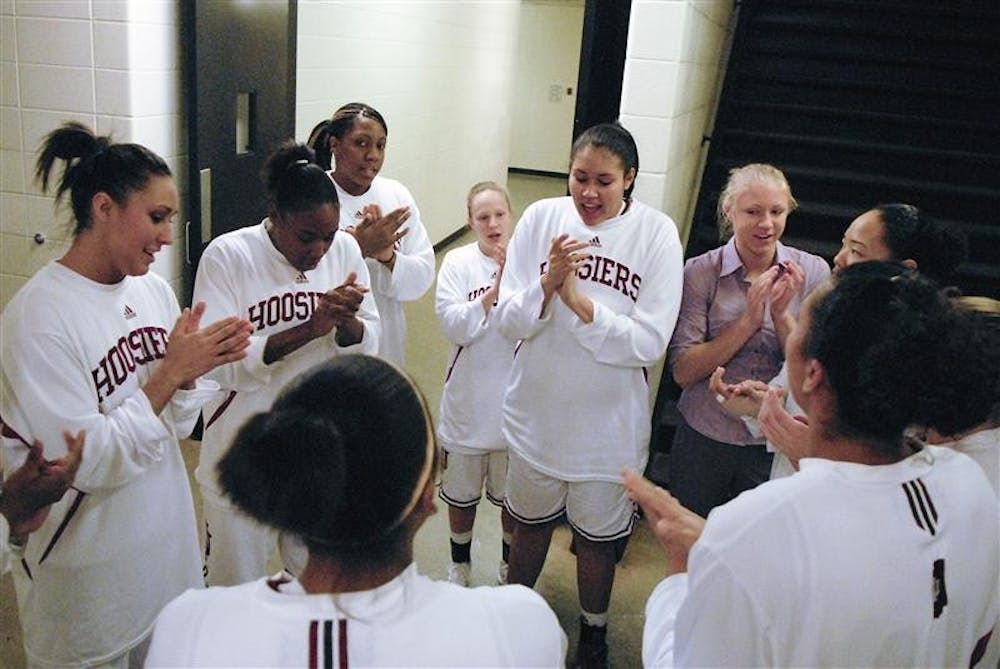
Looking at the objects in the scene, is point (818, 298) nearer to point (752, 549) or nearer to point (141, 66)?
point (752, 549)

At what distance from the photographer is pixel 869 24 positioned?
4.78 metres

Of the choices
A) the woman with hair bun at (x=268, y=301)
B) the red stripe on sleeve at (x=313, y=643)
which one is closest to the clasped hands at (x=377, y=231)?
the woman with hair bun at (x=268, y=301)

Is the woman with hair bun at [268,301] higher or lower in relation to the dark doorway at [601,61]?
lower

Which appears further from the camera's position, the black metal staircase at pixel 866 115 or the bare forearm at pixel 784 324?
the black metal staircase at pixel 866 115

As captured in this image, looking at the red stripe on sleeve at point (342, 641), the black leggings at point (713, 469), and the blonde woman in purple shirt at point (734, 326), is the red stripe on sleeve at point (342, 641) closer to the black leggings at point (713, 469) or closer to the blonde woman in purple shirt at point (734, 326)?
the blonde woman in purple shirt at point (734, 326)

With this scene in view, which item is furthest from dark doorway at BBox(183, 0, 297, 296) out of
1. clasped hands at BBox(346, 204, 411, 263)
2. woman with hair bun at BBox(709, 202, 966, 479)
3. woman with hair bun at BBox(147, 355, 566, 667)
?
woman with hair bun at BBox(147, 355, 566, 667)

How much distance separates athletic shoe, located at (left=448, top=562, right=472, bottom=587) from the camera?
271cm

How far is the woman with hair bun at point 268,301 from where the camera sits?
2.00m

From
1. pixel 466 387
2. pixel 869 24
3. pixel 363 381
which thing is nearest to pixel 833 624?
pixel 363 381

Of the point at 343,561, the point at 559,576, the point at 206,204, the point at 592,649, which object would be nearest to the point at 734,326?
the point at 592,649

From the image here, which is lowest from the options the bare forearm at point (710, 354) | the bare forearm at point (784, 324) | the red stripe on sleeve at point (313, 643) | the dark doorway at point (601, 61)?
the bare forearm at point (710, 354)

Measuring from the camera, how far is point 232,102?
3270 mm

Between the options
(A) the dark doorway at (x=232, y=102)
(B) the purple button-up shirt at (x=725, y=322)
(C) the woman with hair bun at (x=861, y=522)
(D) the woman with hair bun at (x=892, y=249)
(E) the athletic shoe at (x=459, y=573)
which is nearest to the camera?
(C) the woman with hair bun at (x=861, y=522)

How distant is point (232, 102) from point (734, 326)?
88.5 inches
